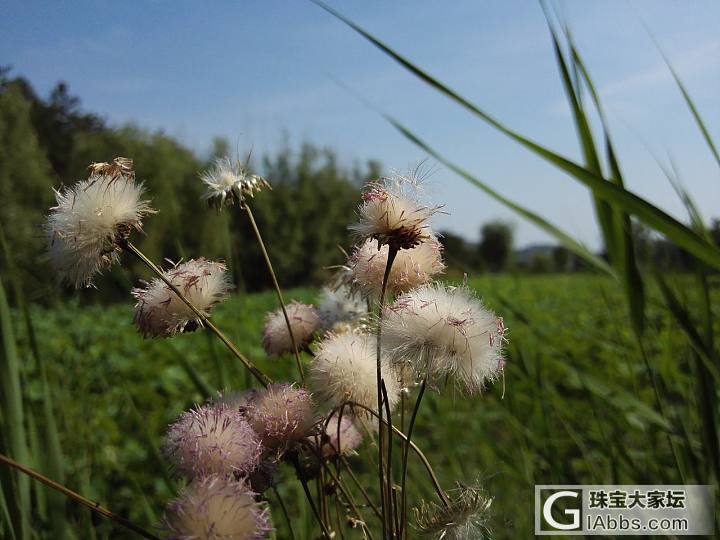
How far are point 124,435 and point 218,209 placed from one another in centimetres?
265

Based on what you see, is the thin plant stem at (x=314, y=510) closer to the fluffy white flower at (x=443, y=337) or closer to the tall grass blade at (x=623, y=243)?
the fluffy white flower at (x=443, y=337)

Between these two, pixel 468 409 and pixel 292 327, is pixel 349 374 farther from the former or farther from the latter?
pixel 468 409

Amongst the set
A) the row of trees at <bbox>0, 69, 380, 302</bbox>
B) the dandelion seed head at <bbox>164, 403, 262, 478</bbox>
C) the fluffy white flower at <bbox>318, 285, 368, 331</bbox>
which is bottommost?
the dandelion seed head at <bbox>164, 403, 262, 478</bbox>

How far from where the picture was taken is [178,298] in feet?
1.71

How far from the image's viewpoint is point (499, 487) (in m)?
1.57

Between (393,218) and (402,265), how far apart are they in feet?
0.16

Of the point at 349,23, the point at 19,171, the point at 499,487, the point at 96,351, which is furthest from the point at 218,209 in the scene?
the point at 19,171

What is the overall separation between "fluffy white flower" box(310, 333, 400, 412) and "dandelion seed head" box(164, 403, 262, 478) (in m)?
0.09

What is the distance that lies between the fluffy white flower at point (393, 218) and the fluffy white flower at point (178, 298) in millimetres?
127

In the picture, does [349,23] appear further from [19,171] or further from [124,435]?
[19,171]

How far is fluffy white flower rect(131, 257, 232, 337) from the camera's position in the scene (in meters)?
0.52

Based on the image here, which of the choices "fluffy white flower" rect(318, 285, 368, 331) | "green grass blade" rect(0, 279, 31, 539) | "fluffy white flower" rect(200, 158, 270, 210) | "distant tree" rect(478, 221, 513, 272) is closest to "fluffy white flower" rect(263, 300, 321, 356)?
"fluffy white flower" rect(318, 285, 368, 331)

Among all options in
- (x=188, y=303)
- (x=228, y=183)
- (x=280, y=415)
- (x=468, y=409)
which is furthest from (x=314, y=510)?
(x=468, y=409)

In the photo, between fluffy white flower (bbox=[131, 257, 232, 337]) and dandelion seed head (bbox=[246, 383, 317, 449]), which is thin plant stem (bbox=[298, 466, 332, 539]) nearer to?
dandelion seed head (bbox=[246, 383, 317, 449])
